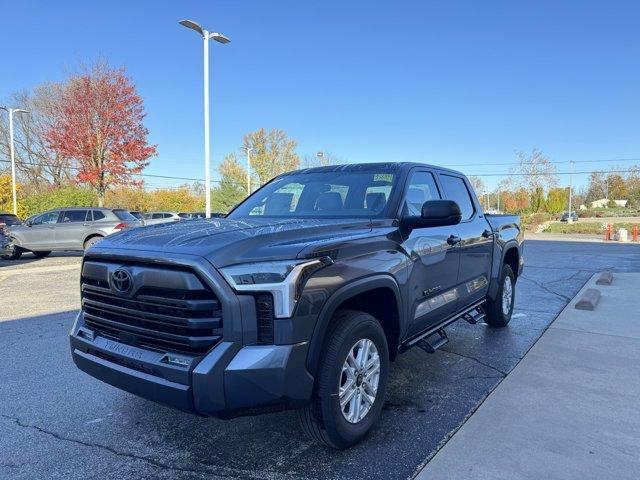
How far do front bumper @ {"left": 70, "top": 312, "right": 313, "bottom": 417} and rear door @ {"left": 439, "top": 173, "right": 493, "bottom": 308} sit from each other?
240 cm

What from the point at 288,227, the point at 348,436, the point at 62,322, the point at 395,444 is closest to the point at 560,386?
the point at 395,444

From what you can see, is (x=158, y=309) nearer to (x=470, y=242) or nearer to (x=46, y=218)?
(x=470, y=242)

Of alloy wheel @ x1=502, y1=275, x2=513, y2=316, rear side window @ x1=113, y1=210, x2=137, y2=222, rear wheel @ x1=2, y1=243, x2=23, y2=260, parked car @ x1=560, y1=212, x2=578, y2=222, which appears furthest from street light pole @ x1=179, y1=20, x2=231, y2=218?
parked car @ x1=560, y1=212, x2=578, y2=222

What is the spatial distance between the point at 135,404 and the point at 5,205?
31.9 m

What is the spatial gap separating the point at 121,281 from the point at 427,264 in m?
2.19

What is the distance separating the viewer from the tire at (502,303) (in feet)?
18.8

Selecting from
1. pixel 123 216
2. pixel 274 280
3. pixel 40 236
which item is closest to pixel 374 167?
pixel 274 280

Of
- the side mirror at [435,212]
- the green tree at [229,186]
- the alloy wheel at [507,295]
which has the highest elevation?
the green tree at [229,186]

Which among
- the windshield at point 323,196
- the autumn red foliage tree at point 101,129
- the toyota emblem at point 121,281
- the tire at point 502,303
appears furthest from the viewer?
the autumn red foliage tree at point 101,129

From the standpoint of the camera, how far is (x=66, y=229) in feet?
49.6

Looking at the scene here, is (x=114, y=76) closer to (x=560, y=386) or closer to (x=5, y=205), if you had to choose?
(x=5, y=205)

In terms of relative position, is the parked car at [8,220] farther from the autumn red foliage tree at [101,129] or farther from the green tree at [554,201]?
the green tree at [554,201]

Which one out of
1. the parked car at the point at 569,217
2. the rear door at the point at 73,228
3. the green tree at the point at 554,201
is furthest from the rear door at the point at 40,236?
the green tree at the point at 554,201

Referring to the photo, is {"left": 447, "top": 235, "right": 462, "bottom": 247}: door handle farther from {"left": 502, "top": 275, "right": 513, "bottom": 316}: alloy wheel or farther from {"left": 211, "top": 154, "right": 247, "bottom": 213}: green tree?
{"left": 211, "top": 154, "right": 247, "bottom": 213}: green tree
